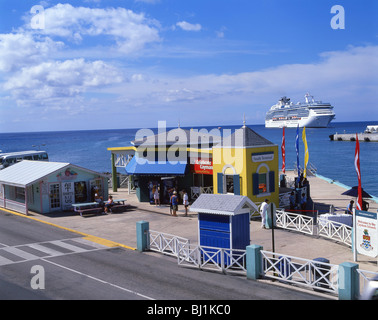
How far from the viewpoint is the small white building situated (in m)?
25.2

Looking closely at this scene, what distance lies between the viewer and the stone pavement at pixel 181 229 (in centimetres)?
1590

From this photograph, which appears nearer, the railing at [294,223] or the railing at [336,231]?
the railing at [336,231]

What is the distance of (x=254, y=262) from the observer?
12.8 meters

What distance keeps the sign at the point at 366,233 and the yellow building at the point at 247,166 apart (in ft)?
25.3

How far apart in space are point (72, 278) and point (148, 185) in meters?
15.1

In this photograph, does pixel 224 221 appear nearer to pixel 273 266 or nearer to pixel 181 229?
pixel 273 266

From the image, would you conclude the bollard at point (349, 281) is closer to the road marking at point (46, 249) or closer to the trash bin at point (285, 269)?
the trash bin at point (285, 269)

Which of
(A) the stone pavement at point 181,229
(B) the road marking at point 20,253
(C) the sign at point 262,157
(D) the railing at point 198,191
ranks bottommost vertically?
(A) the stone pavement at point 181,229

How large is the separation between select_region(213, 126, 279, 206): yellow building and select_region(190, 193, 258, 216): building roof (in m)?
7.42

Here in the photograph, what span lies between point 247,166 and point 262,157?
1.20 metres

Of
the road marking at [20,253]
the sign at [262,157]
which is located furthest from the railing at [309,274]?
the sign at [262,157]

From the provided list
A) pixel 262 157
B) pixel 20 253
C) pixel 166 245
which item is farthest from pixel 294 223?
pixel 20 253

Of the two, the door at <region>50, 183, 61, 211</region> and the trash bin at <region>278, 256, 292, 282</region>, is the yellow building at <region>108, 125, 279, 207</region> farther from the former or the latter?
the trash bin at <region>278, 256, 292, 282</region>
